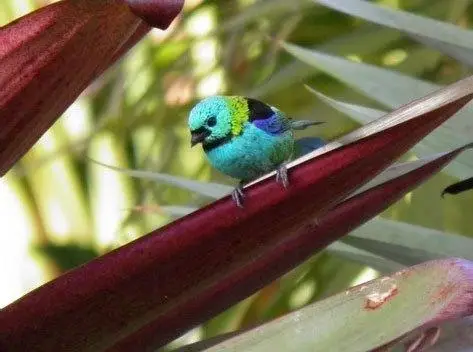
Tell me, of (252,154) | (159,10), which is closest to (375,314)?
(159,10)

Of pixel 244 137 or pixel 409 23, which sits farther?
pixel 244 137

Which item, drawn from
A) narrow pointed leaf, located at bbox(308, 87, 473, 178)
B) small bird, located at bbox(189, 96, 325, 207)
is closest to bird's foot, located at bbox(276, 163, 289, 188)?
narrow pointed leaf, located at bbox(308, 87, 473, 178)

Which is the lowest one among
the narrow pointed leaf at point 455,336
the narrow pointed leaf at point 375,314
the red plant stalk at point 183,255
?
the narrow pointed leaf at point 455,336

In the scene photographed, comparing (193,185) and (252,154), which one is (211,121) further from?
(193,185)

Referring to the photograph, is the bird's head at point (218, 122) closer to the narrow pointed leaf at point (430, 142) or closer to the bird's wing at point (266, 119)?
the bird's wing at point (266, 119)

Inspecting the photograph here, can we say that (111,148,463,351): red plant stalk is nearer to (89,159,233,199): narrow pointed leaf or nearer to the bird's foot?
the bird's foot

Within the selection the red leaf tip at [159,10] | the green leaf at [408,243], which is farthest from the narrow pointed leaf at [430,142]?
the red leaf tip at [159,10]
